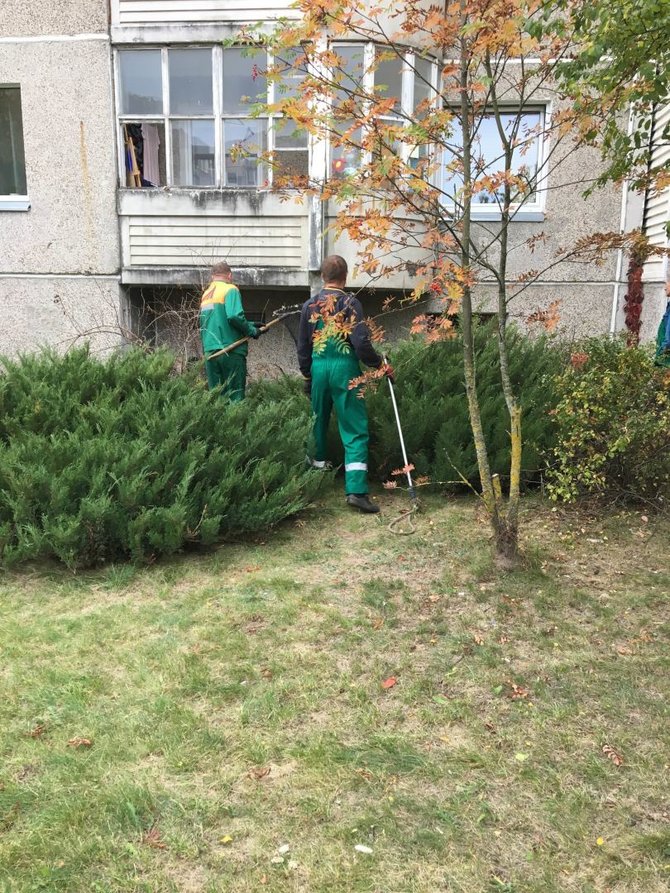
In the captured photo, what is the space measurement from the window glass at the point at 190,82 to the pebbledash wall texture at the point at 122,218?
13 cm

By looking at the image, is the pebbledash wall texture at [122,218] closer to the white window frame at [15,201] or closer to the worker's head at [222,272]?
the white window frame at [15,201]

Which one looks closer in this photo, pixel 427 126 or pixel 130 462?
pixel 427 126

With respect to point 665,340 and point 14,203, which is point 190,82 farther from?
point 665,340

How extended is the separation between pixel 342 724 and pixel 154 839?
87cm

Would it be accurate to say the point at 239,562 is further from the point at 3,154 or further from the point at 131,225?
the point at 3,154

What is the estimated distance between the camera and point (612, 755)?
263 cm

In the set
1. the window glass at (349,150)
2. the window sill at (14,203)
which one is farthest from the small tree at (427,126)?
the window sill at (14,203)

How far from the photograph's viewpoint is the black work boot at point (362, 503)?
5336 mm

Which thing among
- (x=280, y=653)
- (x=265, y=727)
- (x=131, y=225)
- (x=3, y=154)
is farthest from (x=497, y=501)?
(x=3, y=154)

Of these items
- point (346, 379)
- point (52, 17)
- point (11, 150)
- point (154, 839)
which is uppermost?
point (52, 17)

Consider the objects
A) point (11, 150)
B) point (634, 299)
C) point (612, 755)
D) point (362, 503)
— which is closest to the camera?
point (612, 755)

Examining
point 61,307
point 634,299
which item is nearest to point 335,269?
point 634,299

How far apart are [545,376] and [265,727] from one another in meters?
3.88

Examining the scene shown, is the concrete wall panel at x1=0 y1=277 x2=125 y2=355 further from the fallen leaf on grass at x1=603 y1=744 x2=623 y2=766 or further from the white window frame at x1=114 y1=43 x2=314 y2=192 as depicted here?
the fallen leaf on grass at x1=603 y1=744 x2=623 y2=766
